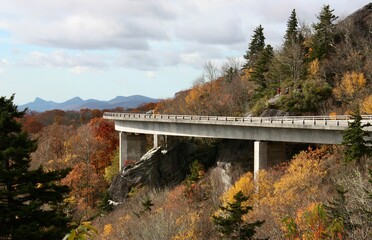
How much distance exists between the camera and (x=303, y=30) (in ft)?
267

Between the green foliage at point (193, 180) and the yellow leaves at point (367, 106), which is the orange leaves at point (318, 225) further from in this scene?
the yellow leaves at point (367, 106)

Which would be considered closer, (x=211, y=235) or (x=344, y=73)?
(x=211, y=235)

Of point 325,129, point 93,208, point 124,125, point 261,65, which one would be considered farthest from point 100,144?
point 325,129

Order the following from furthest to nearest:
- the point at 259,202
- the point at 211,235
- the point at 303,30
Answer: the point at 303,30 < the point at 259,202 < the point at 211,235

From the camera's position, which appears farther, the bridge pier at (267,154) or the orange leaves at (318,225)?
the bridge pier at (267,154)

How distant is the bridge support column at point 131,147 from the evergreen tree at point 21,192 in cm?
4966

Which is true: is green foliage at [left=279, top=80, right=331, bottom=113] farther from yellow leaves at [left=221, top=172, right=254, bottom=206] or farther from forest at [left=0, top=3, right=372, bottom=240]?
yellow leaves at [left=221, top=172, right=254, bottom=206]

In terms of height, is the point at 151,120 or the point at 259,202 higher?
the point at 151,120

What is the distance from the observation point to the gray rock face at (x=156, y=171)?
60.2 meters

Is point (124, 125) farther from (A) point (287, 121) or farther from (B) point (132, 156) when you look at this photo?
(A) point (287, 121)

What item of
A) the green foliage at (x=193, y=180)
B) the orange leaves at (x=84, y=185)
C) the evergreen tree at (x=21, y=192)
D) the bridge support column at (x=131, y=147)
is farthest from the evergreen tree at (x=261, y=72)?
the evergreen tree at (x=21, y=192)

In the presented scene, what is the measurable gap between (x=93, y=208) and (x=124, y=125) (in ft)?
48.4

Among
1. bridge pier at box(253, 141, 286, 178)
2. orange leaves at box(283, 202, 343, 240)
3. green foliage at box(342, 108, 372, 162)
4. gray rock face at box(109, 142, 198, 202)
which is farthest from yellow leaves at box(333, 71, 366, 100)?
orange leaves at box(283, 202, 343, 240)

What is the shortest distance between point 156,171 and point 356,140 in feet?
108
